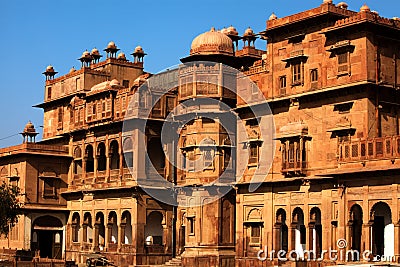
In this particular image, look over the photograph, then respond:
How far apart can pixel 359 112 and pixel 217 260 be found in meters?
13.2

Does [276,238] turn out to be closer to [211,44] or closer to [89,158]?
[211,44]

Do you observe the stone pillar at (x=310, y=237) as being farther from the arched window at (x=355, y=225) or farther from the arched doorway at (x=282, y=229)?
the arched doorway at (x=282, y=229)

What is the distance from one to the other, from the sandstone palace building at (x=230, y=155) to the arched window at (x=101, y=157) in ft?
0.48

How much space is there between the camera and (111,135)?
186 feet

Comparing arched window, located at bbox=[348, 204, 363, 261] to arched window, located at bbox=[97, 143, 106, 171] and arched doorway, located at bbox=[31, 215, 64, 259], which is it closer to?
arched window, located at bbox=[97, 143, 106, 171]

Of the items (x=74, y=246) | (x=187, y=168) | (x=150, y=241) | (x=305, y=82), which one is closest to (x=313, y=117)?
(x=305, y=82)

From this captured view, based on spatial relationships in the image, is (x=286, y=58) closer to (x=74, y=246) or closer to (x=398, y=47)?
(x=398, y=47)

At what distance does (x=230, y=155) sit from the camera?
48.7 metres

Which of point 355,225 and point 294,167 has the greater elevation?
point 294,167

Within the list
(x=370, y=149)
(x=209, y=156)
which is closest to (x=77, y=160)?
(x=209, y=156)

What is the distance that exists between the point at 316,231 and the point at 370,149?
6.94 m

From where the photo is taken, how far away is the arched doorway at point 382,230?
3800cm

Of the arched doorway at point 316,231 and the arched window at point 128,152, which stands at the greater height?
the arched window at point 128,152

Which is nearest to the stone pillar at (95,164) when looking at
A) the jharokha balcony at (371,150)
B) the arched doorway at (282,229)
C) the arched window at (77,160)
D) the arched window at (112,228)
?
the arched window at (77,160)
